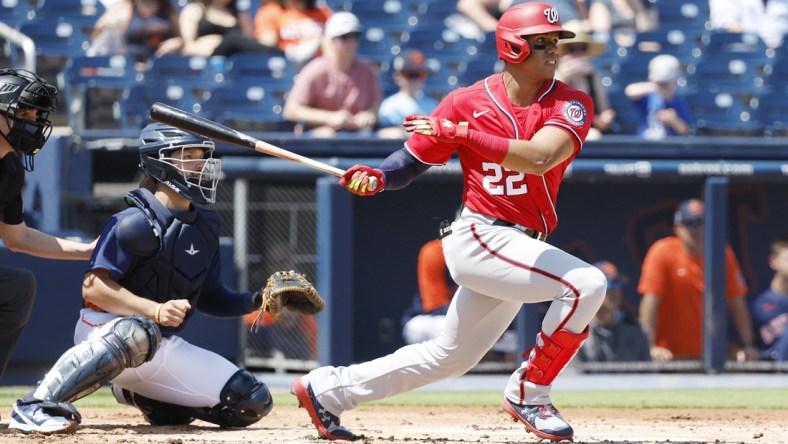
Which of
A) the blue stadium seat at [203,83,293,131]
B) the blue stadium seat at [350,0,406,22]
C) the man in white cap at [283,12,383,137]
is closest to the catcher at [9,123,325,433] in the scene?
the man in white cap at [283,12,383,137]

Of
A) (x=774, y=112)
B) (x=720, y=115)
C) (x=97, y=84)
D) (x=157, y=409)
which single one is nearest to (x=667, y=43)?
(x=720, y=115)

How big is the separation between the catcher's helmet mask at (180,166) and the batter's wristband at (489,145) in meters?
1.17

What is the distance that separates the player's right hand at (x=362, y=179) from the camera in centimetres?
439

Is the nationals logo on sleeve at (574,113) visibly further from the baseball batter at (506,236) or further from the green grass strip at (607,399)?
the green grass strip at (607,399)

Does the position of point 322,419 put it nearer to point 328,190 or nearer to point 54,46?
point 328,190

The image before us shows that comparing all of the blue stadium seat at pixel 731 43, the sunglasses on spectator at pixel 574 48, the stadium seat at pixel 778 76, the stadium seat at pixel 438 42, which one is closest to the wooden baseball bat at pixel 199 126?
the sunglasses on spectator at pixel 574 48

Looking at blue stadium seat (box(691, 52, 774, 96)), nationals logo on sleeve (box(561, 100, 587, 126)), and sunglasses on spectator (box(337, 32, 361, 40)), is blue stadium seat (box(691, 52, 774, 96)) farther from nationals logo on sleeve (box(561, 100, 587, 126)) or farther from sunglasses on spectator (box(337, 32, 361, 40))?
nationals logo on sleeve (box(561, 100, 587, 126))

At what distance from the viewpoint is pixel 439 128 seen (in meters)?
4.16

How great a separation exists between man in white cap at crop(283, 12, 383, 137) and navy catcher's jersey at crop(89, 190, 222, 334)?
3769mm

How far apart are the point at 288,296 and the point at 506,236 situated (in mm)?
892

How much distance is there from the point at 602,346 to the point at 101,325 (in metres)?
4.60

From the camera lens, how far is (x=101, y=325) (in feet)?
15.5

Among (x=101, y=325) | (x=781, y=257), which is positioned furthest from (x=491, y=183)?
(x=781, y=257)

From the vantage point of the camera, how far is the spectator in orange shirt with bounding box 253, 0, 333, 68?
385 inches
